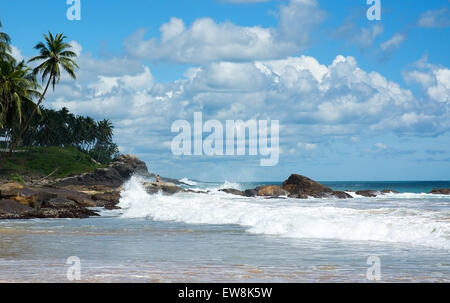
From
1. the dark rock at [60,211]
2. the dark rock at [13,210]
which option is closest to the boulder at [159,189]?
the dark rock at [60,211]

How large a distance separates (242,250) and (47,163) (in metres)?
70.2

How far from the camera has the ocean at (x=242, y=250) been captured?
1026 centimetres

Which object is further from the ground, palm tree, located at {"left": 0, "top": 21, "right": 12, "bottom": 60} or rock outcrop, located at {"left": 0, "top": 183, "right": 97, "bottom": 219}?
palm tree, located at {"left": 0, "top": 21, "right": 12, "bottom": 60}

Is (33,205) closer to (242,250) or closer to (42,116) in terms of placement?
(242,250)

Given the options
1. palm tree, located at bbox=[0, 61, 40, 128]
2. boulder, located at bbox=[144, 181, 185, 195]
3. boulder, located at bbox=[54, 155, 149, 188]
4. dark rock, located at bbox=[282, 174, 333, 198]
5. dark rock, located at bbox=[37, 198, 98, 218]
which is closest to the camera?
dark rock, located at bbox=[37, 198, 98, 218]

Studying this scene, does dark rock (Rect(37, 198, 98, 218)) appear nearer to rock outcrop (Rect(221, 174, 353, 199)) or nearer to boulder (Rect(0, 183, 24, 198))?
boulder (Rect(0, 183, 24, 198))

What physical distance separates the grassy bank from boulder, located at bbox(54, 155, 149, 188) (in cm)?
326

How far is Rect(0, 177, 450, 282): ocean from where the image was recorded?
33.7ft

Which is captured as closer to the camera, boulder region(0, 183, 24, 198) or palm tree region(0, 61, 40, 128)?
boulder region(0, 183, 24, 198)

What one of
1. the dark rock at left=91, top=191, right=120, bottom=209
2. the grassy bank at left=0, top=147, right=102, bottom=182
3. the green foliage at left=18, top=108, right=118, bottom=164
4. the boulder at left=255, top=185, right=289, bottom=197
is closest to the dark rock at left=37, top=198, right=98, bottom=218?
the dark rock at left=91, top=191, right=120, bottom=209

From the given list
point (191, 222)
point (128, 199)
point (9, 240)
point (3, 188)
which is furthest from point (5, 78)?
point (9, 240)

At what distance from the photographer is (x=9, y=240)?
53.6 feet
